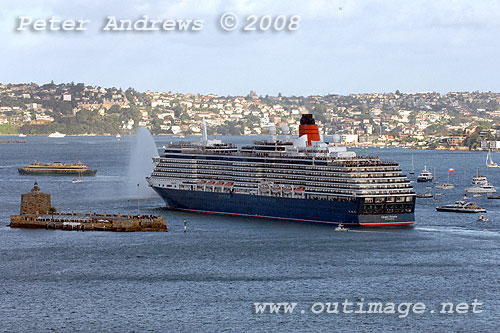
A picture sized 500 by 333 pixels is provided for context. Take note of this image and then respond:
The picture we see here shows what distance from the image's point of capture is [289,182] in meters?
60.5

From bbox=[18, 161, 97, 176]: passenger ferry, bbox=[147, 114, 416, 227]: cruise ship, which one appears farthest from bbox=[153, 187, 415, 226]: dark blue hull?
bbox=[18, 161, 97, 176]: passenger ferry

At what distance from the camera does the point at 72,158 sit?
447ft

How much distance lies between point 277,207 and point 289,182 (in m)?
1.72

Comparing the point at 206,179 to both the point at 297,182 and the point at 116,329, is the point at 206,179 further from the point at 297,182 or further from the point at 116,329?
the point at 116,329

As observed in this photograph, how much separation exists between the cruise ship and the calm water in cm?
132

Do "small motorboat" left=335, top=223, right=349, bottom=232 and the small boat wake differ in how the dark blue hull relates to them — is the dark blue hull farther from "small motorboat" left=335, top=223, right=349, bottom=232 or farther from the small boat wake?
the small boat wake

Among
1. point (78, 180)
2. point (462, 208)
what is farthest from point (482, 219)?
point (78, 180)

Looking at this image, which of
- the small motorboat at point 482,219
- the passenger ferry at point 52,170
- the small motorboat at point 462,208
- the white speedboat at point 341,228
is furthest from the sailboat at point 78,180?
the small motorboat at point 482,219

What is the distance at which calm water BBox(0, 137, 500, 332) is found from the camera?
37344mm

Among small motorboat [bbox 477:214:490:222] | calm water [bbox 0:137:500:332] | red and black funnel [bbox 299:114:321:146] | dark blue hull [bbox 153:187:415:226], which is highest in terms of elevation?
red and black funnel [bbox 299:114:321:146]

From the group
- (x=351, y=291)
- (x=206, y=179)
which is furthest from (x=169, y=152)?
(x=351, y=291)

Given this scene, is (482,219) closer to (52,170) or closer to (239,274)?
(239,274)

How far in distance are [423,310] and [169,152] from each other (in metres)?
33.5

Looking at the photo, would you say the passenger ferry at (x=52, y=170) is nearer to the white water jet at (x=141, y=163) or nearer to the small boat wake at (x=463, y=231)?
the white water jet at (x=141, y=163)
